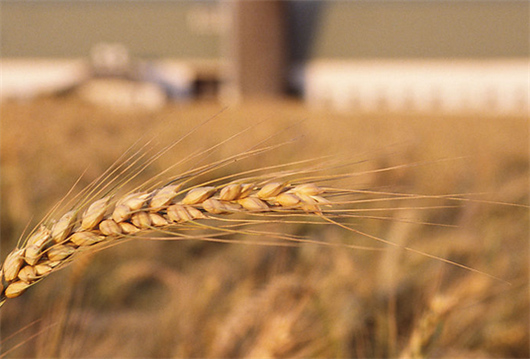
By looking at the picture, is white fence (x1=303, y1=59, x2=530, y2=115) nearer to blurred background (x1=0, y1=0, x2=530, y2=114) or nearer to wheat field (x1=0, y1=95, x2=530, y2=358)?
blurred background (x1=0, y1=0, x2=530, y2=114)

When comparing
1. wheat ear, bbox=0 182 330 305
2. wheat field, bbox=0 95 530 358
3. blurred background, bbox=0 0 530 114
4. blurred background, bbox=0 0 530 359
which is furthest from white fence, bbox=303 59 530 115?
wheat ear, bbox=0 182 330 305

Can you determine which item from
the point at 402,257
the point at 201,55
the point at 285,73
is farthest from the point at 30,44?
the point at 402,257

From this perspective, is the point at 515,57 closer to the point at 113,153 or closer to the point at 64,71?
the point at 64,71

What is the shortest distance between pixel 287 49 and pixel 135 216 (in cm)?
2292

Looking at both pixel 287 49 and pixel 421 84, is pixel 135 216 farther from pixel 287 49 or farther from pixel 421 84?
pixel 287 49

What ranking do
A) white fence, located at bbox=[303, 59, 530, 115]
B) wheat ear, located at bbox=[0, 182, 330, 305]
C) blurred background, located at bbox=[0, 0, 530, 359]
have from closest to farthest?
wheat ear, located at bbox=[0, 182, 330, 305] < blurred background, located at bbox=[0, 0, 530, 359] < white fence, located at bbox=[303, 59, 530, 115]

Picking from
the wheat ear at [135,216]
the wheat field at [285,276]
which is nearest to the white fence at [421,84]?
the wheat field at [285,276]

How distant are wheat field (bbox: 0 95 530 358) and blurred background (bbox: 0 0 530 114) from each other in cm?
1647

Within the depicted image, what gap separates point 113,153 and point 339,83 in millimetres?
19422

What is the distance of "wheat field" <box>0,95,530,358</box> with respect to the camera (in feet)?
3.11

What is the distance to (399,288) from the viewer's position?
1.92 meters

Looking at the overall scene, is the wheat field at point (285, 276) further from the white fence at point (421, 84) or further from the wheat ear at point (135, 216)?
the white fence at point (421, 84)

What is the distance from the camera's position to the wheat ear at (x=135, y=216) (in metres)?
0.53

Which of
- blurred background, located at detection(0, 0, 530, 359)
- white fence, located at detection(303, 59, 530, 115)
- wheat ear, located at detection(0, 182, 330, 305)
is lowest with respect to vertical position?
white fence, located at detection(303, 59, 530, 115)
